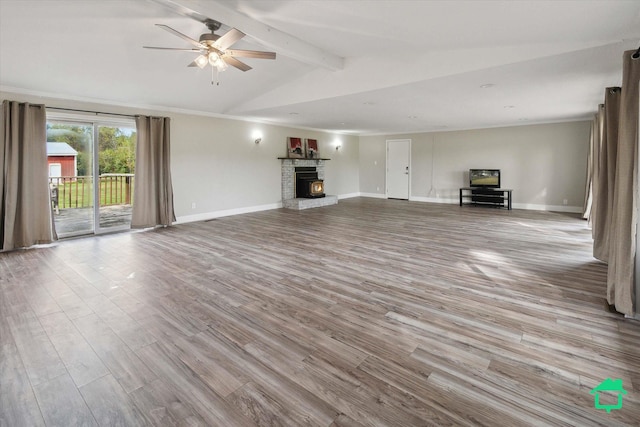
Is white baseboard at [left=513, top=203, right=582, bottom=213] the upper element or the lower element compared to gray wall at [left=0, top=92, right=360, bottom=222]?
lower

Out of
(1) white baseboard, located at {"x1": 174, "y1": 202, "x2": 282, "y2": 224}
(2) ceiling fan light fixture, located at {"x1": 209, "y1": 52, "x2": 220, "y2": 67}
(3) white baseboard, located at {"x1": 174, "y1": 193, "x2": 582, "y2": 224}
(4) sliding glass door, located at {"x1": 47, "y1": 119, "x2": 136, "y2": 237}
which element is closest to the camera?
(2) ceiling fan light fixture, located at {"x1": 209, "y1": 52, "x2": 220, "y2": 67}

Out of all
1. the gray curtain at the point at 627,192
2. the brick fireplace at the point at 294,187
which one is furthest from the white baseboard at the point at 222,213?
the gray curtain at the point at 627,192

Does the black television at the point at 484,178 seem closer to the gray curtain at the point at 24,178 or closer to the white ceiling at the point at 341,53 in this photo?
the white ceiling at the point at 341,53

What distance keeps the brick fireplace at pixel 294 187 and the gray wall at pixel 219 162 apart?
0.76ft

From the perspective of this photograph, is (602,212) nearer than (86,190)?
Yes

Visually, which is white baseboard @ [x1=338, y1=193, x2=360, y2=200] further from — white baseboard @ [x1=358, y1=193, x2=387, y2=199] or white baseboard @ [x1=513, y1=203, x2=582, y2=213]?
white baseboard @ [x1=513, y1=203, x2=582, y2=213]

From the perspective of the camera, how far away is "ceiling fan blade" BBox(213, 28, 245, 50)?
315 centimetres

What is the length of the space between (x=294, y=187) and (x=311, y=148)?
1494mm

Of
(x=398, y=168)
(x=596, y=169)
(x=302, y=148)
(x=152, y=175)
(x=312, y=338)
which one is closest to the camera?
(x=312, y=338)

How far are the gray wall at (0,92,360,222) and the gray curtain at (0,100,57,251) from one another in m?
0.48

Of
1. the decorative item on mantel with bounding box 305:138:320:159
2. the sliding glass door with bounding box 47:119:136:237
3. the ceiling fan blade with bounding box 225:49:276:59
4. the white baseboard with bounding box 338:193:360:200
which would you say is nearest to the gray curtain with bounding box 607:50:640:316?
the ceiling fan blade with bounding box 225:49:276:59

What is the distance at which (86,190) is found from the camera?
19.4 feet

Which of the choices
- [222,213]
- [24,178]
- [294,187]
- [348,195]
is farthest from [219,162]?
[348,195]

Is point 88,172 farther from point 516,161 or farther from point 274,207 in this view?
point 516,161
